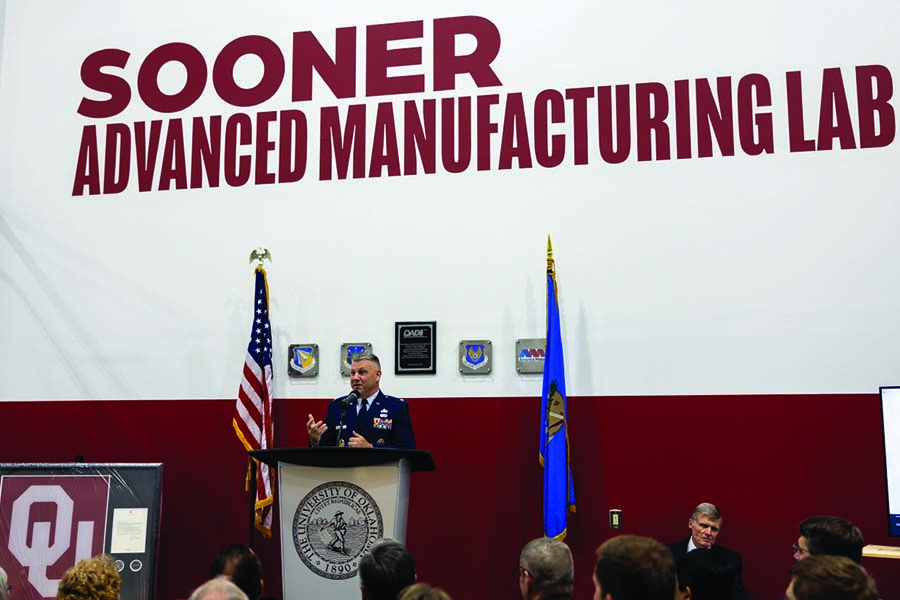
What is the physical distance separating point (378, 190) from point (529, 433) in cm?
190

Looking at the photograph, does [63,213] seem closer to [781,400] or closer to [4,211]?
[4,211]

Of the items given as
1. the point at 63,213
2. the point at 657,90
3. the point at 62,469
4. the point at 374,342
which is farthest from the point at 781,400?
the point at 63,213

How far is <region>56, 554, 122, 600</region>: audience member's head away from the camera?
10.4 ft

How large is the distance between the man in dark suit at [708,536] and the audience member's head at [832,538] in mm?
1570

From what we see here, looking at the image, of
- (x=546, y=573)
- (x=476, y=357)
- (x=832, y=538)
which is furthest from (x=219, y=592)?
(x=476, y=357)

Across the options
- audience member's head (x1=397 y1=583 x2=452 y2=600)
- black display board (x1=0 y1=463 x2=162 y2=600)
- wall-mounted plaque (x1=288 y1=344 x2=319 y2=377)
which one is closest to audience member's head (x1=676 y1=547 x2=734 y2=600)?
audience member's head (x1=397 y1=583 x2=452 y2=600)

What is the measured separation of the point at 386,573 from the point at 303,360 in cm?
343

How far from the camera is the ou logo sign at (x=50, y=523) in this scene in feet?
20.4

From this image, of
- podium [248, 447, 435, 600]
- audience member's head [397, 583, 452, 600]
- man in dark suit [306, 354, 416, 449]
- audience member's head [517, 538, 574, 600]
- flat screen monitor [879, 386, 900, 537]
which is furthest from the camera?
man in dark suit [306, 354, 416, 449]

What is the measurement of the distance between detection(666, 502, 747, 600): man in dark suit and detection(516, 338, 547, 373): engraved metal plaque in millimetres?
1279

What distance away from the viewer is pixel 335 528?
451cm

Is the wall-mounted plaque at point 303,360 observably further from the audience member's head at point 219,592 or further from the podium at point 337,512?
the audience member's head at point 219,592

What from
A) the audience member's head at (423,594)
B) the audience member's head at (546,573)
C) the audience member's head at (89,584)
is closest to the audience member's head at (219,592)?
the audience member's head at (89,584)

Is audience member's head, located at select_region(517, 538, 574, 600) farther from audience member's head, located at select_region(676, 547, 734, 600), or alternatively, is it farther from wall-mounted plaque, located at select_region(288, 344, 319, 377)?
wall-mounted plaque, located at select_region(288, 344, 319, 377)
